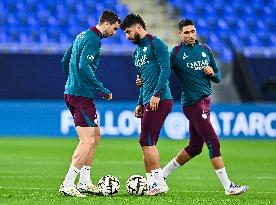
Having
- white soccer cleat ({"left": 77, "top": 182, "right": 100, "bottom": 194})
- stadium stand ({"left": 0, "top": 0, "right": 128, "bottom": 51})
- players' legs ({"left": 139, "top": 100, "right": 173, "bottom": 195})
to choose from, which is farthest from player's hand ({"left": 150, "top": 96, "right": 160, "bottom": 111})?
stadium stand ({"left": 0, "top": 0, "right": 128, "bottom": 51})

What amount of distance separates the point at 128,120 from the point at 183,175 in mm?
8706

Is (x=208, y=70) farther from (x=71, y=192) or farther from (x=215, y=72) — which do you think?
(x=71, y=192)

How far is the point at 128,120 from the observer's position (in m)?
23.0

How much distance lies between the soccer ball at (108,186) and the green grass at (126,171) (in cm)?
14

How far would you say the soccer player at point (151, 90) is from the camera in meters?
11.2

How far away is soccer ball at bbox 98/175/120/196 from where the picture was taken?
36.0 feet

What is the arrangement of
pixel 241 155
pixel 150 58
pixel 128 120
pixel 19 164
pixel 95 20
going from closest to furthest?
pixel 150 58
pixel 19 164
pixel 241 155
pixel 128 120
pixel 95 20

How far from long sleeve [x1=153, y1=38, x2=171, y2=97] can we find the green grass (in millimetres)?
1339

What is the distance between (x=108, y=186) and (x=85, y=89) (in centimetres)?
121

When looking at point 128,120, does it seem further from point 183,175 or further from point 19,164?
point 183,175

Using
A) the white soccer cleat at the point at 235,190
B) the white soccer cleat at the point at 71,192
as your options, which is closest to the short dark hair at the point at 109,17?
the white soccer cleat at the point at 71,192

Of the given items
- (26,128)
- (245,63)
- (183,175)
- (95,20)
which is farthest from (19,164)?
(95,20)

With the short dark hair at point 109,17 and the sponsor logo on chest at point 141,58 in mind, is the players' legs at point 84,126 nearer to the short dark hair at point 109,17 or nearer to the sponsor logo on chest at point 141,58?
the sponsor logo on chest at point 141,58

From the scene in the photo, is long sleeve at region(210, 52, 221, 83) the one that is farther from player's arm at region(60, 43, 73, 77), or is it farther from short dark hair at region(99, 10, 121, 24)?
player's arm at region(60, 43, 73, 77)
